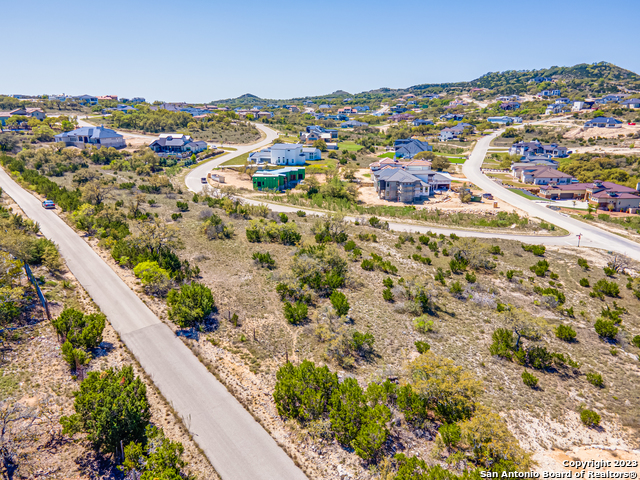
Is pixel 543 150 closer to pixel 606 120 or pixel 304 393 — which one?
pixel 606 120

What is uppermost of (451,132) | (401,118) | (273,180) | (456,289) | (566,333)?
(401,118)

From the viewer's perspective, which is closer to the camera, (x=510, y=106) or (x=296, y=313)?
(x=296, y=313)

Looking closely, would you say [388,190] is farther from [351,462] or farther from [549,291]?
[351,462]

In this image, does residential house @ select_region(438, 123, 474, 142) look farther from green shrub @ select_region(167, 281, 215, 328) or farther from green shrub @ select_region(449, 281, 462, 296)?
green shrub @ select_region(167, 281, 215, 328)

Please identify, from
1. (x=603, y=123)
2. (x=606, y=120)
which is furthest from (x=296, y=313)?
(x=606, y=120)

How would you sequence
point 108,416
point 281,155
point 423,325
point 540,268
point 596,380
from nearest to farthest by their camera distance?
point 108,416
point 596,380
point 423,325
point 540,268
point 281,155

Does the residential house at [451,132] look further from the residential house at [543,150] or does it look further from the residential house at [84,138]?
the residential house at [84,138]
